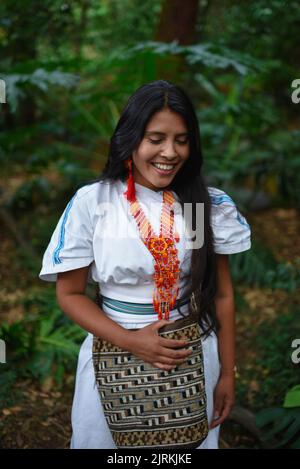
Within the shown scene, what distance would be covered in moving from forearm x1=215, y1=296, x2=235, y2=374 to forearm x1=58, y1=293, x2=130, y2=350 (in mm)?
386

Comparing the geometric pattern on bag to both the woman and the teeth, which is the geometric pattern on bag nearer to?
the woman

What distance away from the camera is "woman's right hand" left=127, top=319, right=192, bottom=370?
170cm

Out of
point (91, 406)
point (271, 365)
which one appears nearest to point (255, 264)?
point (271, 365)

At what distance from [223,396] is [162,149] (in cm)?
91

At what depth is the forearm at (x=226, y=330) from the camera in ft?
6.39

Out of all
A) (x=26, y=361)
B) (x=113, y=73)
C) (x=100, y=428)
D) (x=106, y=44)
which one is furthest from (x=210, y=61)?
(x=106, y=44)

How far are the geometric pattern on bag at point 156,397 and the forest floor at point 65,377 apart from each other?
1.13 m

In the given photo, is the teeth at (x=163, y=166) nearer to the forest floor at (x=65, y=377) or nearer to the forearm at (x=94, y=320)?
the forearm at (x=94, y=320)

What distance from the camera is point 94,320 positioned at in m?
1.78
